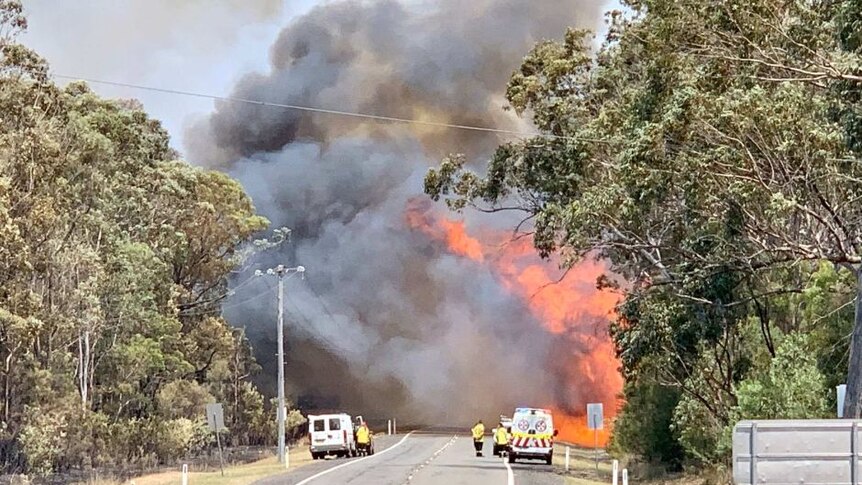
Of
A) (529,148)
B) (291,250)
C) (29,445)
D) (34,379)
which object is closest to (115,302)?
(34,379)

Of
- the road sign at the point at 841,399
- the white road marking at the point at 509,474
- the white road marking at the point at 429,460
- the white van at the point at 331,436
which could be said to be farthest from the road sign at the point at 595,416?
the white van at the point at 331,436

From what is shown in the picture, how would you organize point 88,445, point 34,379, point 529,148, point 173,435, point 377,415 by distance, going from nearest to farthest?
1. point 529,148
2. point 34,379
3. point 88,445
4. point 173,435
5. point 377,415

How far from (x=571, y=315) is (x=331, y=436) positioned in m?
30.3

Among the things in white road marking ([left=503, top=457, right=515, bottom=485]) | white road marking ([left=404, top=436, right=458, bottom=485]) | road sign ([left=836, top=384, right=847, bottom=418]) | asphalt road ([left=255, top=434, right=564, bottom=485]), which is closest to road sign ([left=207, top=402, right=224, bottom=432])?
asphalt road ([left=255, top=434, right=564, bottom=485])

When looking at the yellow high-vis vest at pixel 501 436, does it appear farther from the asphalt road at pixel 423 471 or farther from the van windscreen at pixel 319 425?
the van windscreen at pixel 319 425

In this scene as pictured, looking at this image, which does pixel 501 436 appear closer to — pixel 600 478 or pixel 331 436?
pixel 331 436

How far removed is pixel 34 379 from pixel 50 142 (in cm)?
1183

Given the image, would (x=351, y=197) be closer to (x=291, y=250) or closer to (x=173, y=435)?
(x=291, y=250)

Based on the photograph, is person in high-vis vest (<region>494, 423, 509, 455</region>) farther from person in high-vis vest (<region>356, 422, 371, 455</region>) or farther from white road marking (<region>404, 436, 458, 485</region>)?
person in high-vis vest (<region>356, 422, 371, 455</region>)

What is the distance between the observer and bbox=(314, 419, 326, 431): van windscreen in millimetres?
56312

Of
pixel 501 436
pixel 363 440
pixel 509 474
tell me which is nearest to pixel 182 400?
pixel 363 440

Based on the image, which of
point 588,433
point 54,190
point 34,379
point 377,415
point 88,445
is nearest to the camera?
point 54,190

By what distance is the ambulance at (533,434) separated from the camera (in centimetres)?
4762

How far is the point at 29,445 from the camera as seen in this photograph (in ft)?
159
